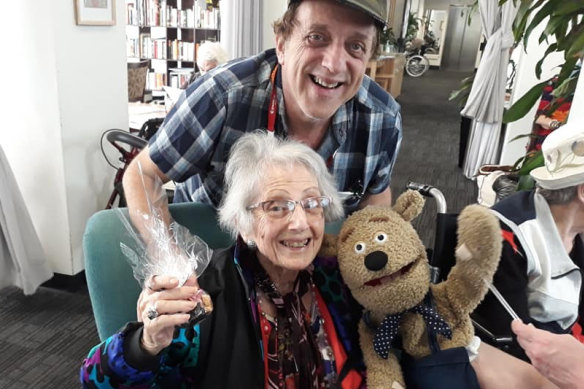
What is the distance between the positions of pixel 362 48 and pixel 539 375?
2.96 ft

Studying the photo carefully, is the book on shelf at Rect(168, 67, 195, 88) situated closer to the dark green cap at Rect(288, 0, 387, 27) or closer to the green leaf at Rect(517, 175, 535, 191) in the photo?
the green leaf at Rect(517, 175, 535, 191)

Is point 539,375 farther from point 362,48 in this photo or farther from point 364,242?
point 362,48

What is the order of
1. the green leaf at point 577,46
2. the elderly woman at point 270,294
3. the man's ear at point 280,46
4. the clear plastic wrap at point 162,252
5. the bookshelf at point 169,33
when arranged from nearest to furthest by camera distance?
the clear plastic wrap at point 162,252, the elderly woman at point 270,294, the man's ear at point 280,46, the green leaf at point 577,46, the bookshelf at point 169,33

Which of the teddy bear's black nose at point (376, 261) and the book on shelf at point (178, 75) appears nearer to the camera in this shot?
the teddy bear's black nose at point (376, 261)

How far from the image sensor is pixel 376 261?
39.1 inches

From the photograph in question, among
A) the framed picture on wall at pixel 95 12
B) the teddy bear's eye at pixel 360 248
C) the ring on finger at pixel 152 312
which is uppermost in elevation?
the framed picture on wall at pixel 95 12

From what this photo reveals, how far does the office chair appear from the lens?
4.62 m

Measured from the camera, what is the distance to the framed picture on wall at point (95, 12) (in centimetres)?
233

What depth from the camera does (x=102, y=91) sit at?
8.53 ft

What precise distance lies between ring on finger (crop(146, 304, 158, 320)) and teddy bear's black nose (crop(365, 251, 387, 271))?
45cm

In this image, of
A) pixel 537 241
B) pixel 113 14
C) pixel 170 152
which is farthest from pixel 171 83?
pixel 537 241

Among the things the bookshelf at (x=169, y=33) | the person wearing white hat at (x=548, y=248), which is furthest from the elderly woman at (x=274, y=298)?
the bookshelf at (x=169, y=33)

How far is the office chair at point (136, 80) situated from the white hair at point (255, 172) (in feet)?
12.6

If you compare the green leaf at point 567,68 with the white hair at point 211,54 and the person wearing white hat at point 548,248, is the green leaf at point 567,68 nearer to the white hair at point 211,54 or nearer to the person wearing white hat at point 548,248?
the person wearing white hat at point 548,248
